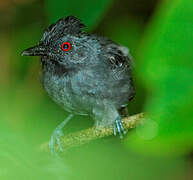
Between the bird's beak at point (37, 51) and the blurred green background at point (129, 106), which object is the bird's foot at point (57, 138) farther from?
the bird's beak at point (37, 51)

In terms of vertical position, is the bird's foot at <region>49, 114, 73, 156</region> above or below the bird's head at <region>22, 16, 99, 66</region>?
below

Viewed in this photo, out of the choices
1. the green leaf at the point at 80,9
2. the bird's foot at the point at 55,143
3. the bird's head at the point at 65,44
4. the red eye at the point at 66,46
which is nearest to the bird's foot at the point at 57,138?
the bird's foot at the point at 55,143

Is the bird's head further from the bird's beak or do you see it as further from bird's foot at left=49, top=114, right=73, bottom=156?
bird's foot at left=49, top=114, right=73, bottom=156

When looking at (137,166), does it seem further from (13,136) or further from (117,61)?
(13,136)

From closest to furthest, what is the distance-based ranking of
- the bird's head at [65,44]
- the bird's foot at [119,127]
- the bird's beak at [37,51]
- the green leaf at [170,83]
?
1. the green leaf at [170,83]
2. the bird's beak at [37,51]
3. the bird's head at [65,44]
4. the bird's foot at [119,127]

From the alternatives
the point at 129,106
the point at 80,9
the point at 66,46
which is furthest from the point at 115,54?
the point at 80,9

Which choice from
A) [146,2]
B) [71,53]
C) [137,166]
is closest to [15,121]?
[71,53]

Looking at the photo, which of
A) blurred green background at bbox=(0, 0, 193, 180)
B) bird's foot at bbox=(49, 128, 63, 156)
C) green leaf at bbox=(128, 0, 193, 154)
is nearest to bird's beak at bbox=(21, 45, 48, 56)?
blurred green background at bbox=(0, 0, 193, 180)
